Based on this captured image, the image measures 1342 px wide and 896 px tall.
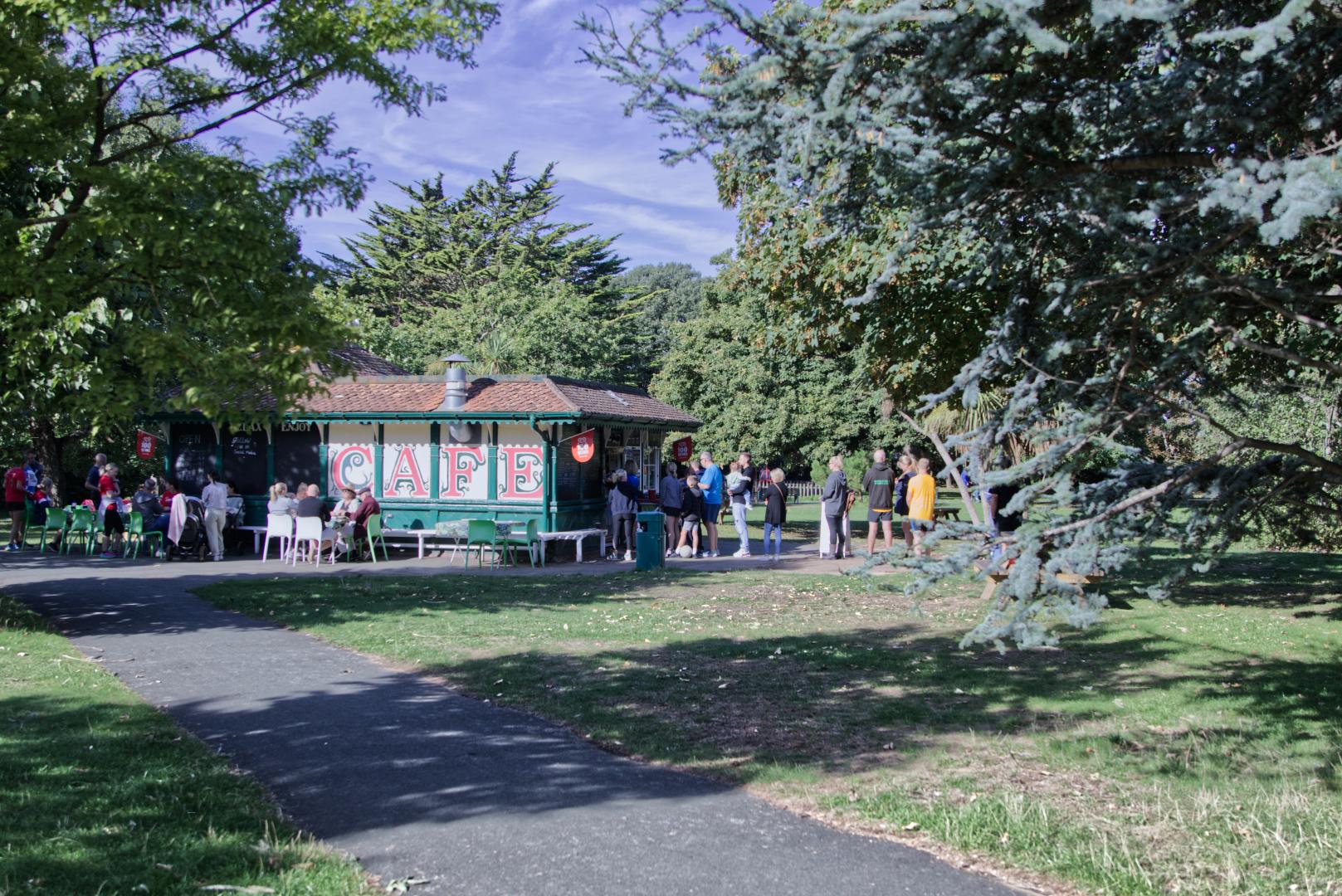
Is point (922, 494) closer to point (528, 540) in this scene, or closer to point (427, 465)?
point (528, 540)

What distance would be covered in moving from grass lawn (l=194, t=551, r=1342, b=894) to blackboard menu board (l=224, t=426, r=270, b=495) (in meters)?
7.27

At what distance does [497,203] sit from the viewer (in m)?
52.6

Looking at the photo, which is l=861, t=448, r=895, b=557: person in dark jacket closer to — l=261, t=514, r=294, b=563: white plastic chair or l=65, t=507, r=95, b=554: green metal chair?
l=261, t=514, r=294, b=563: white plastic chair

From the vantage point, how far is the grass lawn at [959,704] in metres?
5.28

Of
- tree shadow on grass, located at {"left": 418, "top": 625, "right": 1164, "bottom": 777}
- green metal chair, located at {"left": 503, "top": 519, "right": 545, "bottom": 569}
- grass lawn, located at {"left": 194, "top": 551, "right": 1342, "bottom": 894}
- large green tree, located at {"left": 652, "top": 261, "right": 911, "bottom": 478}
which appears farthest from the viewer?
large green tree, located at {"left": 652, "top": 261, "right": 911, "bottom": 478}

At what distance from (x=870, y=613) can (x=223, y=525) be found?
12.1 meters

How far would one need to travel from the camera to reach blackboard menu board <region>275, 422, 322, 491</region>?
68.1 feet

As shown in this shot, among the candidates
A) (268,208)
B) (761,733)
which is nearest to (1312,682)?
(761,733)

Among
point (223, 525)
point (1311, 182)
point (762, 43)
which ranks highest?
point (762, 43)

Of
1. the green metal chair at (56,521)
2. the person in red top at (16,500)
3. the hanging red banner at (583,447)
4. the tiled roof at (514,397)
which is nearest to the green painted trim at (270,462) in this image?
the green metal chair at (56,521)

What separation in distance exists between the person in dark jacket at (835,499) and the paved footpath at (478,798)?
419 inches

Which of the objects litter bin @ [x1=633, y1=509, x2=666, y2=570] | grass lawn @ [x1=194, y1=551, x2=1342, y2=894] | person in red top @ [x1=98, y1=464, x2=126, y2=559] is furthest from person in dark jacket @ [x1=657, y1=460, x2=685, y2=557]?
person in red top @ [x1=98, y1=464, x2=126, y2=559]

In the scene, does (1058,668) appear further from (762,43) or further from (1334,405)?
(1334,405)

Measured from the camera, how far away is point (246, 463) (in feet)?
69.3
